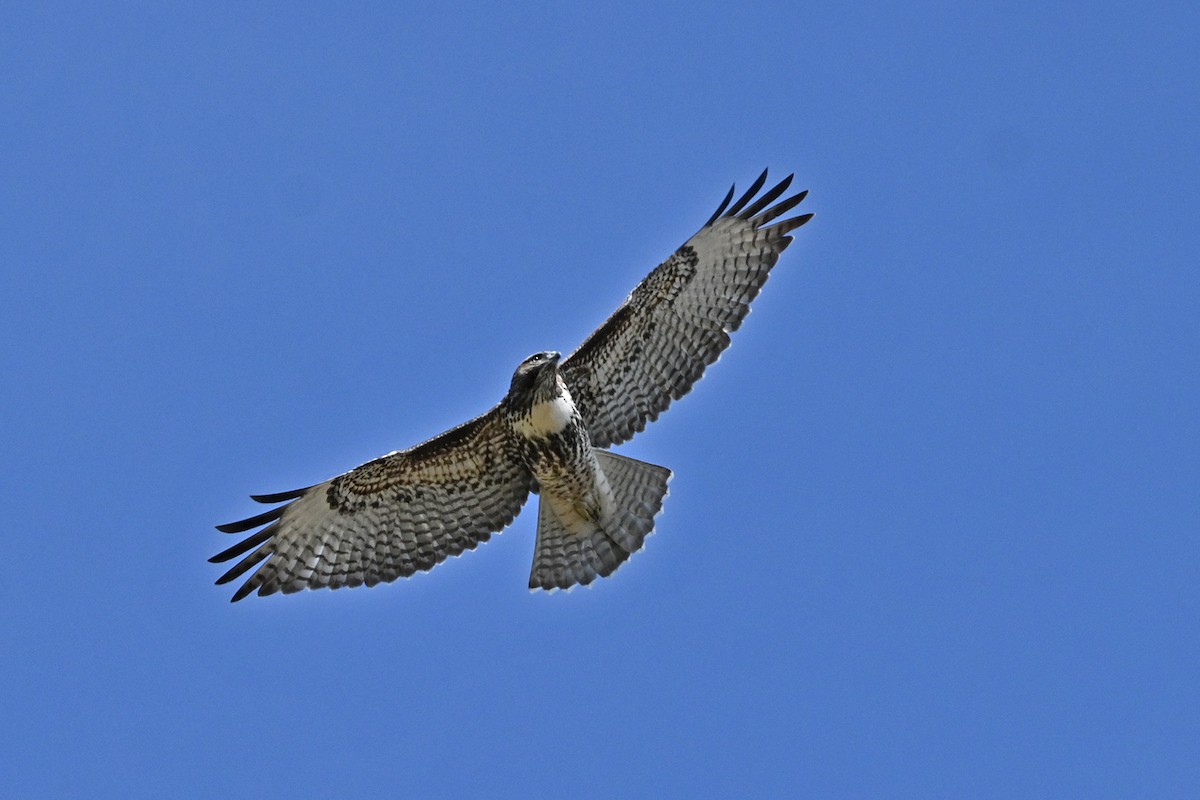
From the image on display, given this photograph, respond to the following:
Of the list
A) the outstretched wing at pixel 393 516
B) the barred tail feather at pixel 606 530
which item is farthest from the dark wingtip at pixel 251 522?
the barred tail feather at pixel 606 530

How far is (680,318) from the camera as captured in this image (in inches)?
638

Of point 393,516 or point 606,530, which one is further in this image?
point 393,516

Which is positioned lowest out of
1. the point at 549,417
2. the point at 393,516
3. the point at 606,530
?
the point at 606,530

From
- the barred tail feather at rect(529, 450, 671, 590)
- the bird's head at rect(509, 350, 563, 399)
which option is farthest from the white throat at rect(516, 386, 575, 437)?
the barred tail feather at rect(529, 450, 671, 590)

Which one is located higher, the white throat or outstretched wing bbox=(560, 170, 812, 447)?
outstretched wing bbox=(560, 170, 812, 447)

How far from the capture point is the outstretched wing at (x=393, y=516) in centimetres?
1627

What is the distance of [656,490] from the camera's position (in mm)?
16062

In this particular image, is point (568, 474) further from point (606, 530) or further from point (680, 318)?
point (680, 318)

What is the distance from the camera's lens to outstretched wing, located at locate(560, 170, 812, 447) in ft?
53.1

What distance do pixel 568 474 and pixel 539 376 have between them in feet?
2.74

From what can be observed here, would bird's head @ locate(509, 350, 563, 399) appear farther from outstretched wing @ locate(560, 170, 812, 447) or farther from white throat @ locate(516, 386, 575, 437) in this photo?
outstretched wing @ locate(560, 170, 812, 447)

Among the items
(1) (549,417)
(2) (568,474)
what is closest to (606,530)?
(2) (568,474)

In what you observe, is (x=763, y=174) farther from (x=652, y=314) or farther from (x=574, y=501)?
(x=574, y=501)

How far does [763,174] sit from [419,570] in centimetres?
427
